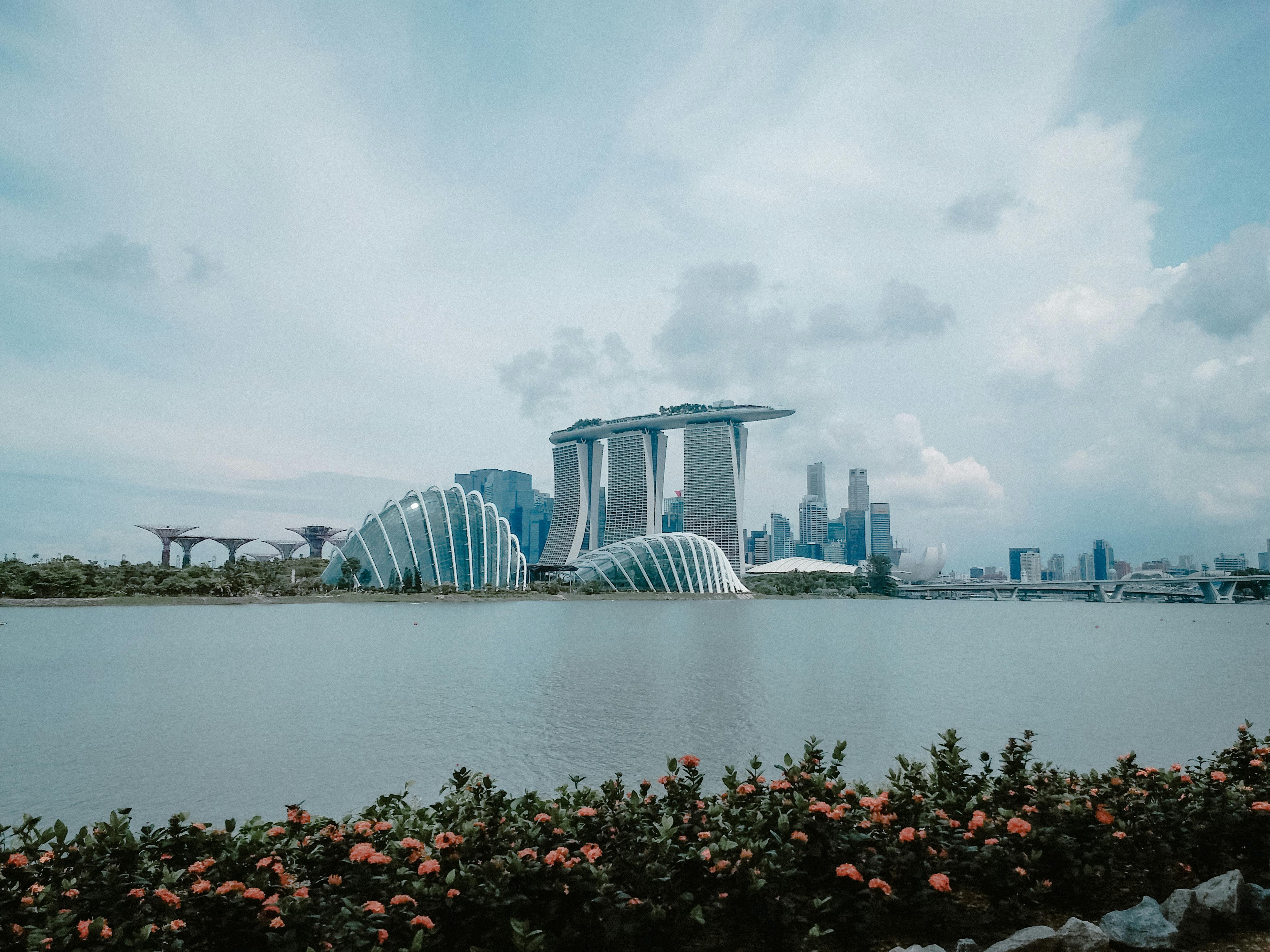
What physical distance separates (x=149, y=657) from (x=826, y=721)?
21.1 metres

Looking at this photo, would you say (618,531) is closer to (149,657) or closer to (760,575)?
(760,575)

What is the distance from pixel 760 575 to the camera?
13725cm

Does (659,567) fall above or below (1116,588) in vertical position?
above

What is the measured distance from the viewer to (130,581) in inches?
2327

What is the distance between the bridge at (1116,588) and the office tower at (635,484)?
190 ft

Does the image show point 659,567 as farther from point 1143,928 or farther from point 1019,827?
point 1143,928

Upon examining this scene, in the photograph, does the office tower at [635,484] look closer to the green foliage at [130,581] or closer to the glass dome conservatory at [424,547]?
the glass dome conservatory at [424,547]

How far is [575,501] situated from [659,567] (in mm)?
91523

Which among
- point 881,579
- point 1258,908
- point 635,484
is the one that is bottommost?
point 881,579

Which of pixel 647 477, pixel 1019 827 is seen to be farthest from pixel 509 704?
pixel 647 477

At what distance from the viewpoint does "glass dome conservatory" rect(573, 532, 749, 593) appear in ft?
295

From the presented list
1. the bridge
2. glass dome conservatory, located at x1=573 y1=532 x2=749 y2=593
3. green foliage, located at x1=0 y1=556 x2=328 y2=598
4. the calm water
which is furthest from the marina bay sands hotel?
the calm water

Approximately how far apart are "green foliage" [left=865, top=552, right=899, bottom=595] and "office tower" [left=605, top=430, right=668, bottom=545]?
54.2 metres

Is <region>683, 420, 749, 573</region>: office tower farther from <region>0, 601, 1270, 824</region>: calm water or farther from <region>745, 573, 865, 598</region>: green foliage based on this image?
<region>0, 601, 1270, 824</region>: calm water
